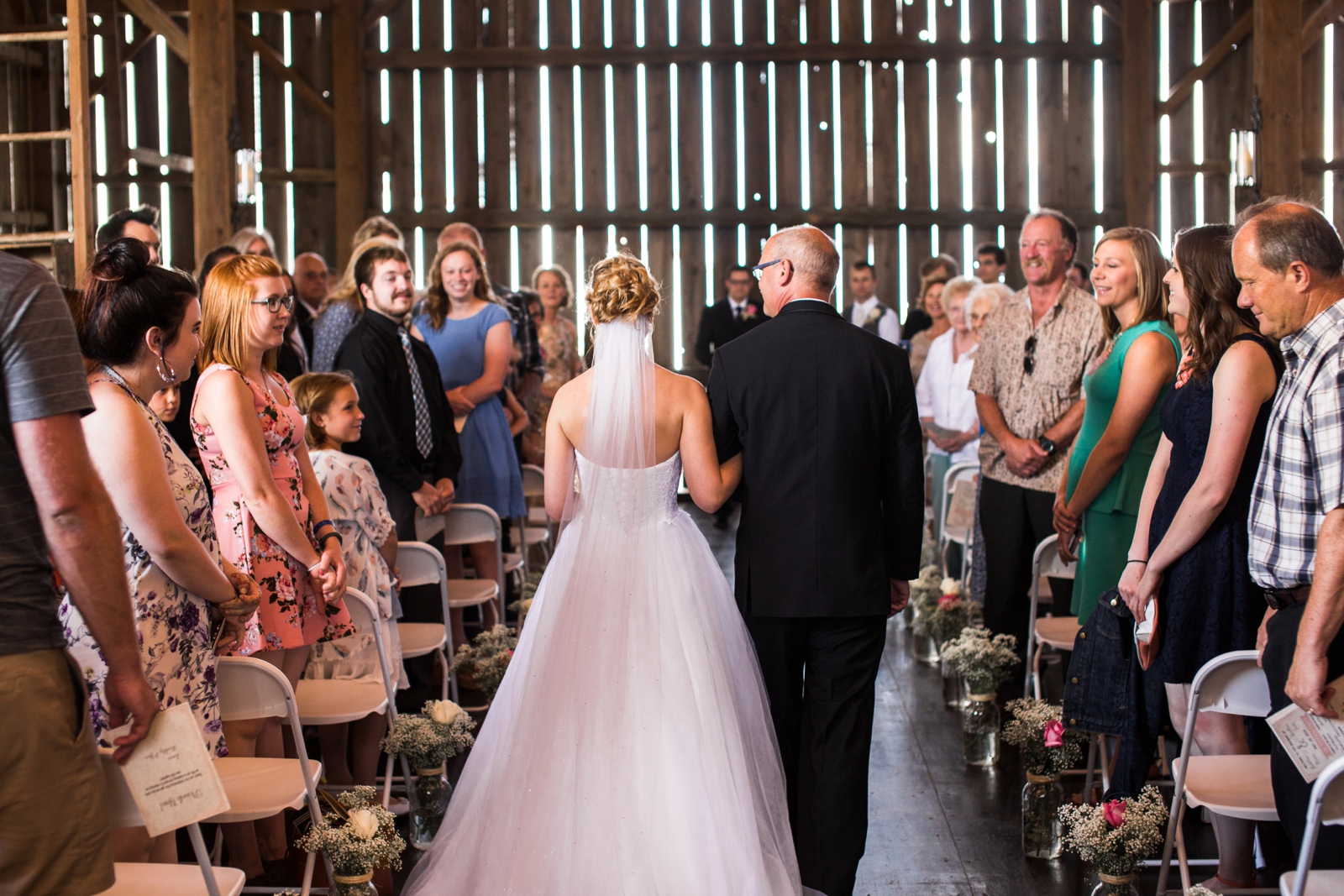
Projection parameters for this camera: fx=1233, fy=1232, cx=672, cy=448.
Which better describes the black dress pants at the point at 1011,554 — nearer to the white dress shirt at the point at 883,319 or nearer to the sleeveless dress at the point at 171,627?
the sleeveless dress at the point at 171,627

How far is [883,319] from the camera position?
9625mm

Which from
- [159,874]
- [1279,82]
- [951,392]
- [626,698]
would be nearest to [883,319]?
[951,392]

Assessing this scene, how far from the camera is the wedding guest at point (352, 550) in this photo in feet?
12.2

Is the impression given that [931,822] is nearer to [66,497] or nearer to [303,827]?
[303,827]

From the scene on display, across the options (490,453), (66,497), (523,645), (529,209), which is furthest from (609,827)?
(529,209)

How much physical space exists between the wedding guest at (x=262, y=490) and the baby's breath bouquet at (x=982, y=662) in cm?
203

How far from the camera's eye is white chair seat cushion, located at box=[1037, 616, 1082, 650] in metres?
3.89

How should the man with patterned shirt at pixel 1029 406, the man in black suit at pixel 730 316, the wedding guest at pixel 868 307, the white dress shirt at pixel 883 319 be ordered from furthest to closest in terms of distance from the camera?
the man in black suit at pixel 730 316
the wedding guest at pixel 868 307
the white dress shirt at pixel 883 319
the man with patterned shirt at pixel 1029 406

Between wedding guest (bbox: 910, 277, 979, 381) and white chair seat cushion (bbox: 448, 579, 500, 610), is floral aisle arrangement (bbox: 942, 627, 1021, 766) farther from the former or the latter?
wedding guest (bbox: 910, 277, 979, 381)

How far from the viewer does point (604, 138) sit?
Answer: 37.3 ft

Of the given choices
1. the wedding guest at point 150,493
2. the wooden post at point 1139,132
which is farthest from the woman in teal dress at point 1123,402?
the wooden post at point 1139,132

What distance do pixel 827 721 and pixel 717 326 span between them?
739 centimetres

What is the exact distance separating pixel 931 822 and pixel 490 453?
2.57 metres

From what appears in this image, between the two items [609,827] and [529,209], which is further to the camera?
[529,209]
